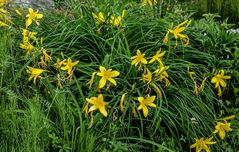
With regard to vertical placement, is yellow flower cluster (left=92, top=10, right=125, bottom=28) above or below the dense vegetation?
above

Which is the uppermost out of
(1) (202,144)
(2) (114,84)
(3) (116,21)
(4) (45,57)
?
(3) (116,21)

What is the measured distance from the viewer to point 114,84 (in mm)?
2678

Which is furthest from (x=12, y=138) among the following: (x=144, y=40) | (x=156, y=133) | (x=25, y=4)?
(x=25, y=4)

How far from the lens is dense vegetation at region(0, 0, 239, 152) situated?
268 cm

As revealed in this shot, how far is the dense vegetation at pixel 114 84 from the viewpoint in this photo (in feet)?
8.80

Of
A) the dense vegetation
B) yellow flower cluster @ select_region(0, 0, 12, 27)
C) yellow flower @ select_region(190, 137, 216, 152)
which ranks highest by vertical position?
yellow flower cluster @ select_region(0, 0, 12, 27)

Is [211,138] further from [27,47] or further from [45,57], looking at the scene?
[27,47]

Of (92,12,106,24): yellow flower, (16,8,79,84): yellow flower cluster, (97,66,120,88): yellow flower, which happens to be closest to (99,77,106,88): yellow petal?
(97,66,120,88): yellow flower

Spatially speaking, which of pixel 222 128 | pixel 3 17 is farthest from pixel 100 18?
pixel 222 128

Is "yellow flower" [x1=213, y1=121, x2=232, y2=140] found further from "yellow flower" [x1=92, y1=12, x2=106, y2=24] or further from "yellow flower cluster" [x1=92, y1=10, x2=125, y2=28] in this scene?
"yellow flower" [x1=92, y1=12, x2=106, y2=24]

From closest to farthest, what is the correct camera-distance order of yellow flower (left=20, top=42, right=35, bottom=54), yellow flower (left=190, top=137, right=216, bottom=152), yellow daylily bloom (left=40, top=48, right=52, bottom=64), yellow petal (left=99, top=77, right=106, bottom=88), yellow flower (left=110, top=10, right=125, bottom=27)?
yellow petal (left=99, top=77, right=106, bottom=88)
yellow flower (left=190, top=137, right=216, bottom=152)
yellow daylily bloom (left=40, top=48, right=52, bottom=64)
yellow flower (left=20, top=42, right=35, bottom=54)
yellow flower (left=110, top=10, right=125, bottom=27)

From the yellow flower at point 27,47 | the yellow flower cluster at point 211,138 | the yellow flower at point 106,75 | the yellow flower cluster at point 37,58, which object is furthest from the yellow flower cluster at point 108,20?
the yellow flower cluster at point 211,138

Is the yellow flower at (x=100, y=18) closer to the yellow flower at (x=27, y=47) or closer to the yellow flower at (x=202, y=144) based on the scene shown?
the yellow flower at (x=27, y=47)

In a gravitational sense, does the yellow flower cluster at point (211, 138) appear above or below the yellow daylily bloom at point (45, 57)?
below
